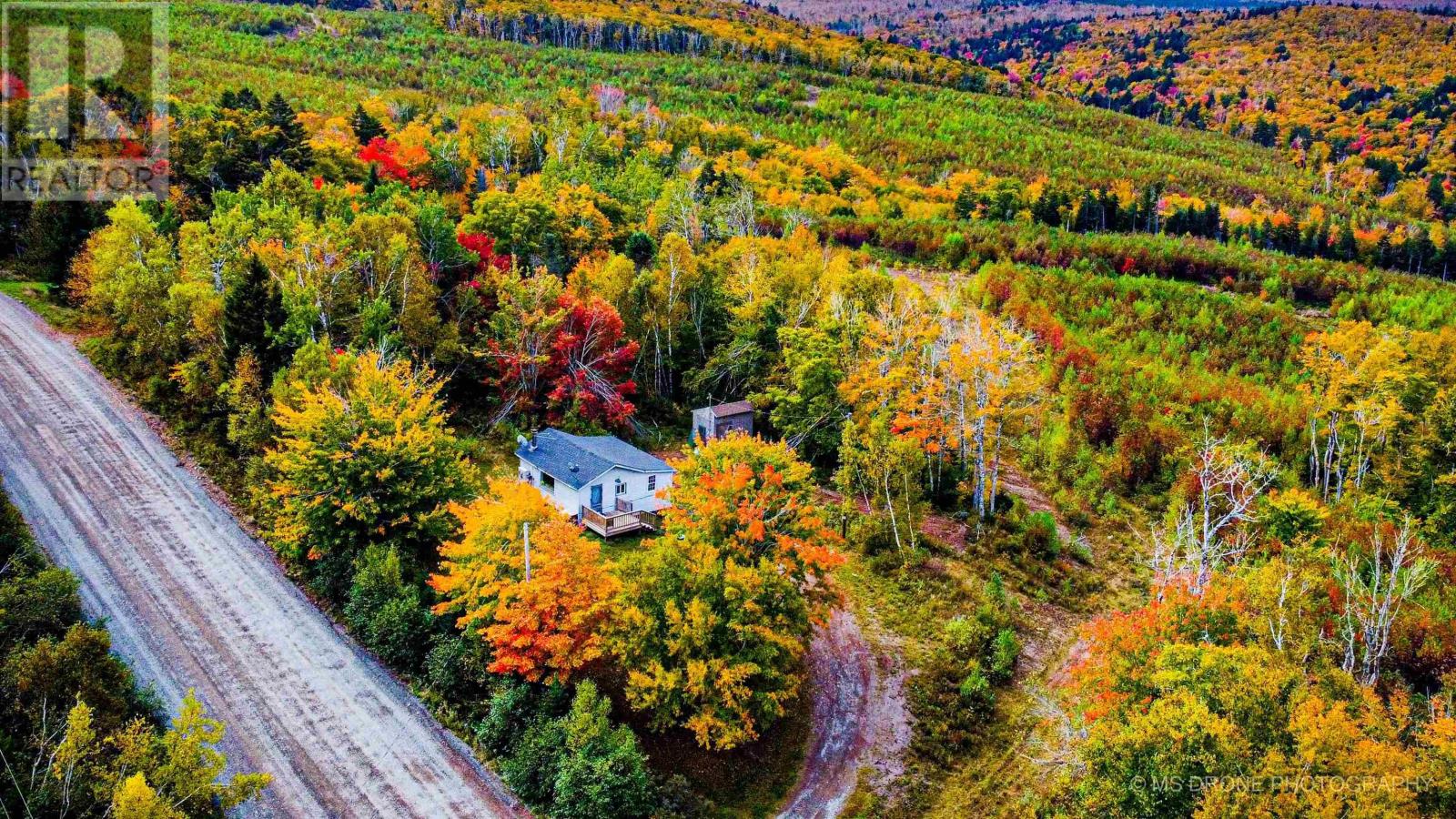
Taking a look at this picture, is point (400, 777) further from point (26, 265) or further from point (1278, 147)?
point (1278, 147)

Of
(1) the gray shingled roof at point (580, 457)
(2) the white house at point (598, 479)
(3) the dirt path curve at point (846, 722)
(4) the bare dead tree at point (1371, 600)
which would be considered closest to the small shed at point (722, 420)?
(1) the gray shingled roof at point (580, 457)

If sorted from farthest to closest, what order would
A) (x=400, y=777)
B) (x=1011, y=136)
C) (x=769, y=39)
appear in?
(x=769, y=39), (x=1011, y=136), (x=400, y=777)

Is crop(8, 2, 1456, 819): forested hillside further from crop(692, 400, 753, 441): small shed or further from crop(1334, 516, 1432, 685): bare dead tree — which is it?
crop(692, 400, 753, 441): small shed

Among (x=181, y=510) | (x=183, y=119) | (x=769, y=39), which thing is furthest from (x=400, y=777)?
(x=769, y=39)

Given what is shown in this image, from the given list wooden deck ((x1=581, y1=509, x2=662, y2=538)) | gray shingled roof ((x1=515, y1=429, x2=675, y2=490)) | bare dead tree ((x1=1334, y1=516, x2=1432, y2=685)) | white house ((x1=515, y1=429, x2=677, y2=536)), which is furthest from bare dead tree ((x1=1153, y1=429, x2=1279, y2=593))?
gray shingled roof ((x1=515, y1=429, x2=675, y2=490))

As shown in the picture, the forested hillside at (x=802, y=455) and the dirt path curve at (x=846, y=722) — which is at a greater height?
the forested hillside at (x=802, y=455)

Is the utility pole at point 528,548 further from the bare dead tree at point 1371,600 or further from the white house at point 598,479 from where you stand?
the bare dead tree at point 1371,600

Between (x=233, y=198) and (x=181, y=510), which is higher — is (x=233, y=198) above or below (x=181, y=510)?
above
